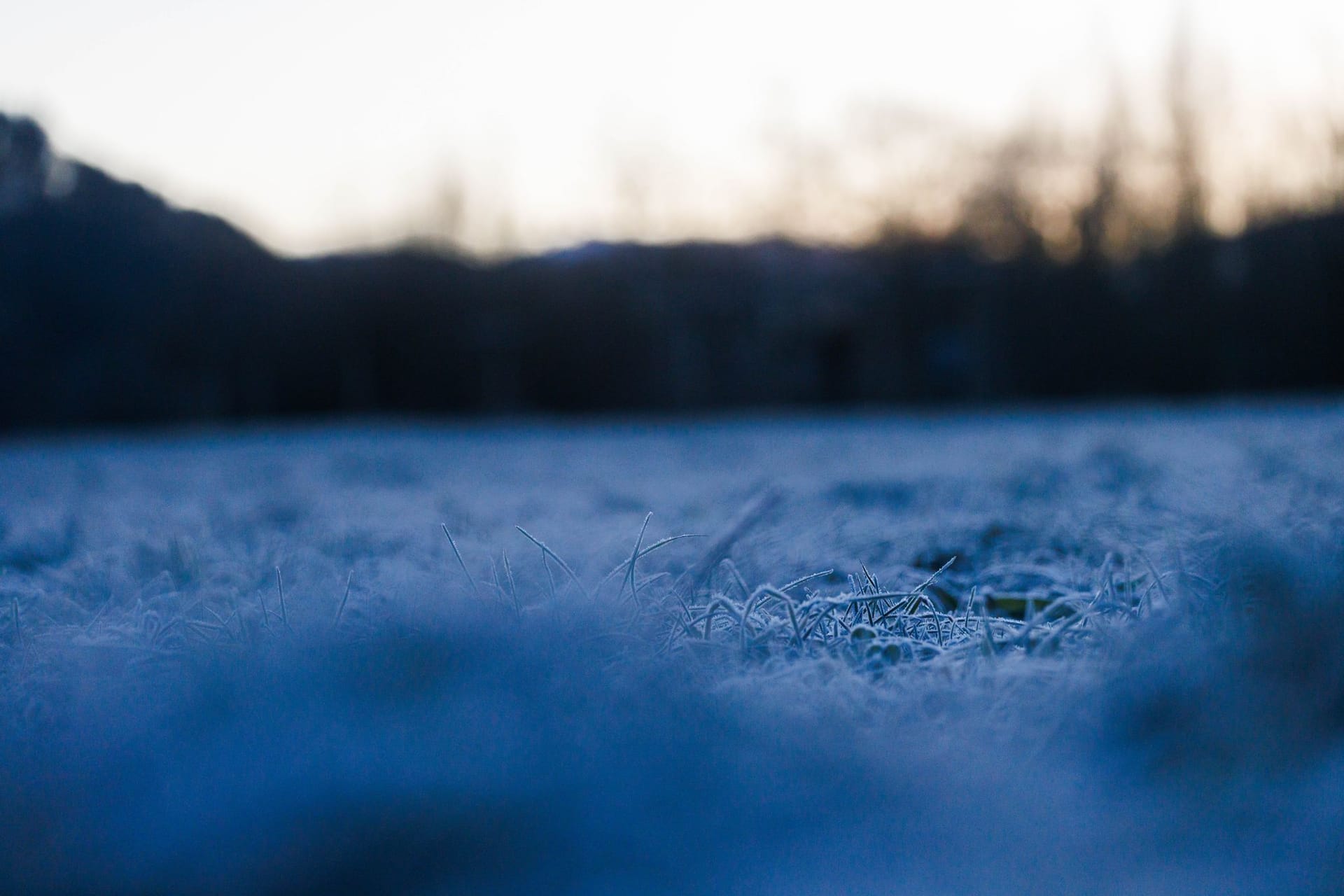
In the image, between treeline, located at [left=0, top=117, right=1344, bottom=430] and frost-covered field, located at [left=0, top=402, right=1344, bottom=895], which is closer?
frost-covered field, located at [left=0, top=402, right=1344, bottom=895]

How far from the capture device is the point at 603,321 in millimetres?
17719

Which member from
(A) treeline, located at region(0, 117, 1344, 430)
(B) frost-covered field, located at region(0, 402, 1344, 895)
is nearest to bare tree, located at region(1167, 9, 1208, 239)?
(A) treeline, located at region(0, 117, 1344, 430)

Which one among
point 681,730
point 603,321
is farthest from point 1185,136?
point 681,730

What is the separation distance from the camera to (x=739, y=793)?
721 mm

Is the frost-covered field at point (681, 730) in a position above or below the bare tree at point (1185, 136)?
below

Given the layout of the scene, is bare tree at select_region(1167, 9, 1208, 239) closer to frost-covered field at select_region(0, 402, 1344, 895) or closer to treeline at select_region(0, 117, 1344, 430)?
treeline at select_region(0, 117, 1344, 430)

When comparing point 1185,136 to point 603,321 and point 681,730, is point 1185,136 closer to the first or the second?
point 603,321

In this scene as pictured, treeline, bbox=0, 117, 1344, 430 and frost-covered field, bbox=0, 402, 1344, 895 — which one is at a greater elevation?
treeline, bbox=0, 117, 1344, 430

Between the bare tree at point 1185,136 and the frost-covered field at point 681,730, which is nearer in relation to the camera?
the frost-covered field at point 681,730

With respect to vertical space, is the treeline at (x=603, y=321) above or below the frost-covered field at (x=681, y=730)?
above

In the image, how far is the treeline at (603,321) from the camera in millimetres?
15484

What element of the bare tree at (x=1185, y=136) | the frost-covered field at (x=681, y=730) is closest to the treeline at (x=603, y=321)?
the bare tree at (x=1185, y=136)

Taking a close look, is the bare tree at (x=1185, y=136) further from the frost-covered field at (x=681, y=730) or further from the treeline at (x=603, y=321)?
the frost-covered field at (x=681, y=730)

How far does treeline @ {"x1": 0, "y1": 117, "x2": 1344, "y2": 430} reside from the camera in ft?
50.8
